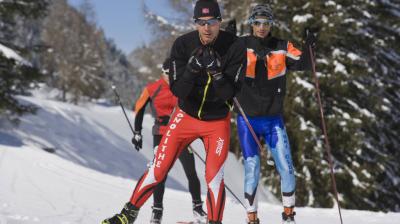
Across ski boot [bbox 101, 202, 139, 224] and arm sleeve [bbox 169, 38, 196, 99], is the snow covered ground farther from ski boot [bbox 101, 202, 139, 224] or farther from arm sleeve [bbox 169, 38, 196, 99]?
arm sleeve [bbox 169, 38, 196, 99]

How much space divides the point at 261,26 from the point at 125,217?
268cm

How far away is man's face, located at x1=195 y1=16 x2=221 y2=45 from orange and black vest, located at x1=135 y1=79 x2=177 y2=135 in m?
2.00

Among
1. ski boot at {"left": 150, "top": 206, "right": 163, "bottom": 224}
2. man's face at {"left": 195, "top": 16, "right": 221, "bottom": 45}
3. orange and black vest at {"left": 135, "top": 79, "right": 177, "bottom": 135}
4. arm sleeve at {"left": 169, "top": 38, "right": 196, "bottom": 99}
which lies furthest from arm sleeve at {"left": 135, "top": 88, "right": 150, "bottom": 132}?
man's face at {"left": 195, "top": 16, "right": 221, "bottom": 45}

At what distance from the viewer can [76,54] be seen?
135 feet

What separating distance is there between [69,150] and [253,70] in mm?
14466

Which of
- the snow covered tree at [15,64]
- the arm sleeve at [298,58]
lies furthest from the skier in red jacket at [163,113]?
the snow covered tree at [15,64]

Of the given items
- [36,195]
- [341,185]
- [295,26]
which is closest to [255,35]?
[36,195]

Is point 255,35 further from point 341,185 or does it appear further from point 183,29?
point 183,29

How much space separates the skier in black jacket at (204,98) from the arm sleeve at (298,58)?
1336mm

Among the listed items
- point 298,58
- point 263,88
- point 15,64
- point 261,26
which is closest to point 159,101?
point 263,88

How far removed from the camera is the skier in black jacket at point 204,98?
4418mm

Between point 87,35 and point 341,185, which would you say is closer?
point 341,185

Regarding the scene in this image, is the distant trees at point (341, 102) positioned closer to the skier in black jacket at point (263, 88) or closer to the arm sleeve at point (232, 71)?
the skier in black jacket at point (263, 88)

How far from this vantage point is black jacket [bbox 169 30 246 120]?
4473mm
